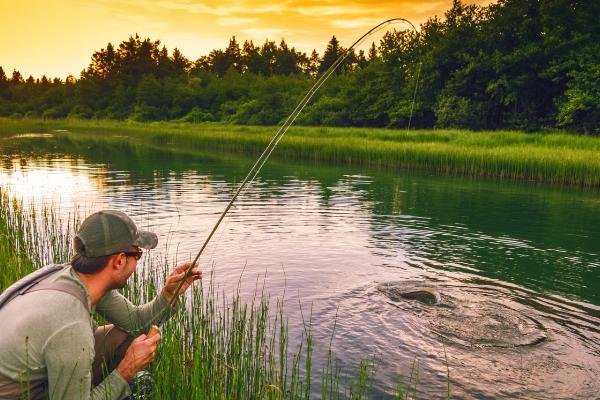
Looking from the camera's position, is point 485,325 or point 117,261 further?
point 485,325

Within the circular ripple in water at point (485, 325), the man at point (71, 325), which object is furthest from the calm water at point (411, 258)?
the man at point (71, 325)

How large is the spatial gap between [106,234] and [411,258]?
8599mm

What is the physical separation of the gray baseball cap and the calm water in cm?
351

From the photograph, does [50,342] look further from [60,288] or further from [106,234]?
[106,234]

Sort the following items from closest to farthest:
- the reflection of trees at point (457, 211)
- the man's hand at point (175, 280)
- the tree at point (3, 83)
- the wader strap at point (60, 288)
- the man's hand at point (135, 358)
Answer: the wader strap at point (60, 288) < the man's hand at point (135, 358) < the man's hand at point (175, 280) < the reflection of trees at point (457, 211) < the tree at point (3, 83)

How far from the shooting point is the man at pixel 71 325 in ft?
8.96

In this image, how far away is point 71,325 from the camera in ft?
9.02

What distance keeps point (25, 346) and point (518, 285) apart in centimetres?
858

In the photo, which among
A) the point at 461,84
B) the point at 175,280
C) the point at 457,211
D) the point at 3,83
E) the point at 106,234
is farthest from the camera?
the point at 3,83

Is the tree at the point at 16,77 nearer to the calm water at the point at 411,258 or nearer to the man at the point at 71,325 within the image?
the calm water at the point at 411,258

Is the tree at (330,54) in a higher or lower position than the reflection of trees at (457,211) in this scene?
higher

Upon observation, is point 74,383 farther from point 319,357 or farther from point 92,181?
point 92,181

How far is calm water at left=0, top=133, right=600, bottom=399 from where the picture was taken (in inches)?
248

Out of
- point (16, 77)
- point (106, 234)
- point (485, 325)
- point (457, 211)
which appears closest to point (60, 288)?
point (106, 234)
